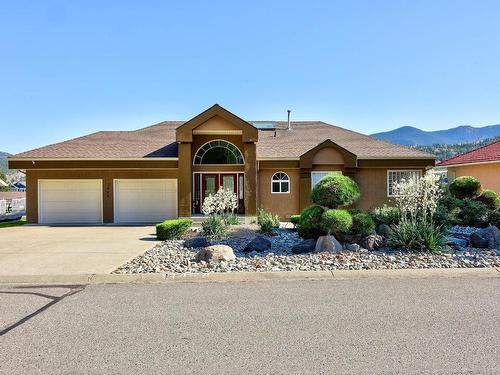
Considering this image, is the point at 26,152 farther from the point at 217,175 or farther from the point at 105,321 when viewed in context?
the point at 105,321

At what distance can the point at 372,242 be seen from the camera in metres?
10.2

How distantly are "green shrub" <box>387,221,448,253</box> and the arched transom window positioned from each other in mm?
12473

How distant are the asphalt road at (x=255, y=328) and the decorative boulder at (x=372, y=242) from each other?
302cm

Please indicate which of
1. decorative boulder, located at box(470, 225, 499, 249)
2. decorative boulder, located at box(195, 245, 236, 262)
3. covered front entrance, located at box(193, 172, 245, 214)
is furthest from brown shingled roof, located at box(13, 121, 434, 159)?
decorative boulder, located at box(195, 245, 236, 262)

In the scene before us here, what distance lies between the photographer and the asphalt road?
3.97 meters

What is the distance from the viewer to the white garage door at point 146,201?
21.0m

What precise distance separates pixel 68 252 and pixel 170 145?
491 inches

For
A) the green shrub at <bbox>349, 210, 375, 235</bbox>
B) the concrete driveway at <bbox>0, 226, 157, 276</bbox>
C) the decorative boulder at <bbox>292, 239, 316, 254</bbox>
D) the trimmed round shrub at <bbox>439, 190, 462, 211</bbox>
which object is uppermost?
the trimmed round shrub at <bbox>439, 190, 462, 211</bbox>

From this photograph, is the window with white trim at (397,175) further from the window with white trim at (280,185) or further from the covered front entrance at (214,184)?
the covered front entrance at (214,184)

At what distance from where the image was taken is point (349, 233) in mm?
10758

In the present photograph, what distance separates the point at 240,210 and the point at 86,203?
8.13 m

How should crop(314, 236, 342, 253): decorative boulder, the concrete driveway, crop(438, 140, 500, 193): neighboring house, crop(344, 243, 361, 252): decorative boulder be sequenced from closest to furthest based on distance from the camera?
the concrete driveway
crop(314, 236, 342, 253): decorative boulder
crop(344, 243, 361, 252): decorative boulder
crop(438, 140, 500, 193): neighboring house

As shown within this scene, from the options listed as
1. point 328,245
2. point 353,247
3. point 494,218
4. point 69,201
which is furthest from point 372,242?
point 69,201

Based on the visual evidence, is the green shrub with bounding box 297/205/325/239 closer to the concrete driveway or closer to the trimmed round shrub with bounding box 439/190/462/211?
the concrete driveway
